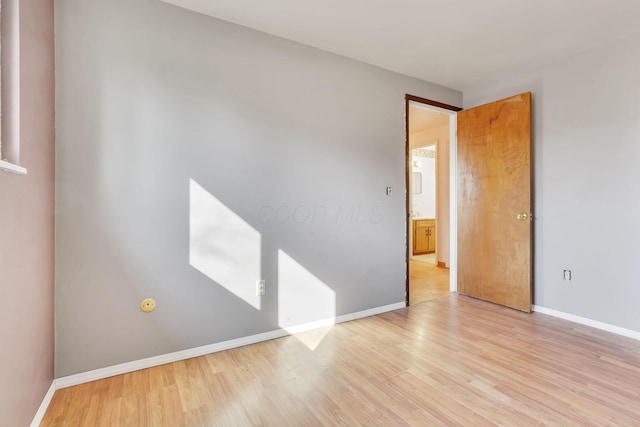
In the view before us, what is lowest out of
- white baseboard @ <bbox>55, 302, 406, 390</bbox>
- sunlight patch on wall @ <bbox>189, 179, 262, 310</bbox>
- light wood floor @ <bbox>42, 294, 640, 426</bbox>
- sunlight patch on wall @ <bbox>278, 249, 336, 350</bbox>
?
light wood floor @ <bbox>42, 294, 640, 426</bbox>

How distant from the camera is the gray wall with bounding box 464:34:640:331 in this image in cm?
251

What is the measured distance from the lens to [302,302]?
2633 mm

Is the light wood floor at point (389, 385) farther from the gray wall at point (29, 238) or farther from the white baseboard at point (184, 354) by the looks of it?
the gray wall at point (29, 238)

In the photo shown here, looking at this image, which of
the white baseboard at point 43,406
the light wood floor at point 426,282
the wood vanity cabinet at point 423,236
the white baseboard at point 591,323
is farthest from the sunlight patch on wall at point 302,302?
the wood vanity cabinet at point 423,236

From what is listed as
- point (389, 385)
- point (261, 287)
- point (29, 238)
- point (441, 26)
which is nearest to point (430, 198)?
point (441, 26)

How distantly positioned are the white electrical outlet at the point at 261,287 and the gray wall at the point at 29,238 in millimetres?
1247

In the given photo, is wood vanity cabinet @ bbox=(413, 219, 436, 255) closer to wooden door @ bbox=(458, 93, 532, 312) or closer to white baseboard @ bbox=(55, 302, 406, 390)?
wooden door @ bbox=(458, 93, 532, 312)

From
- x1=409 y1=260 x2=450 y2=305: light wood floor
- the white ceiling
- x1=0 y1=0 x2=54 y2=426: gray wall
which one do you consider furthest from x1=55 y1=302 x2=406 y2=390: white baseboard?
the white ceiling

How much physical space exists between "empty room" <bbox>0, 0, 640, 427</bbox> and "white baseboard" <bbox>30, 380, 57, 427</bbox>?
0.03 metres

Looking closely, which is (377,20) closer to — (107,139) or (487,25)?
(487,25)

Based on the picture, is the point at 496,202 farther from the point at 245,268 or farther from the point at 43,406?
the point at 43,406

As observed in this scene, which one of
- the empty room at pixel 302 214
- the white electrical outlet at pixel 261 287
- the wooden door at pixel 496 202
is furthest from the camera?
the wooden door at pixel 496 202

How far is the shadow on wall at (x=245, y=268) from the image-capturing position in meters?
2.19

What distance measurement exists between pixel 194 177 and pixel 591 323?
3607 mm
